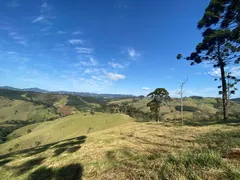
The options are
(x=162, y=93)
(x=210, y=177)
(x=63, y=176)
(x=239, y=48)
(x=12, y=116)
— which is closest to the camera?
(x=210, y=177)

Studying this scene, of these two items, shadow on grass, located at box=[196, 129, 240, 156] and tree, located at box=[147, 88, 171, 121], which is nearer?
shadow on grass, located at box=[196, 129, 240, 156]

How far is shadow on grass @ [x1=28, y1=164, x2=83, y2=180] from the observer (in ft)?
14.3

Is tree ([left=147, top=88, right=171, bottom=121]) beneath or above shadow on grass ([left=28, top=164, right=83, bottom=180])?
above

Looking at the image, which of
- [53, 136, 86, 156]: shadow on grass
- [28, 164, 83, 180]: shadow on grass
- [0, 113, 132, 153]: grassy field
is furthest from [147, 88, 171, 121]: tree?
[28, 164, 83, 180]: shadow on grass

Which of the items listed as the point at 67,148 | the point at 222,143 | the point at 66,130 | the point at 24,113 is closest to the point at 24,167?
the point at 67,148

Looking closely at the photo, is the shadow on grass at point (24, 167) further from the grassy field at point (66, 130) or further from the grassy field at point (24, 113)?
the grassy field at point (24, 113)

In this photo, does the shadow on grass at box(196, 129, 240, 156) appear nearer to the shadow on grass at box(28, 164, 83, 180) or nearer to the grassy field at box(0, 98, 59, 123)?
the shadow on grass at box(28, 164, 83, 180)

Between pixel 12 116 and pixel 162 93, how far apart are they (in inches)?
7761

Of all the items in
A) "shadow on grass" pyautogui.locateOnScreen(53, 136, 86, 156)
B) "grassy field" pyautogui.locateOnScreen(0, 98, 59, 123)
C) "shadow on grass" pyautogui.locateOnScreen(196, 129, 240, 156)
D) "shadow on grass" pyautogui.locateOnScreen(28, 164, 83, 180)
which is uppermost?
"shadow on grass" pyautogui.locateOnScreen(196, 129, 240, 156)

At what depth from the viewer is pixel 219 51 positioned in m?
15.7

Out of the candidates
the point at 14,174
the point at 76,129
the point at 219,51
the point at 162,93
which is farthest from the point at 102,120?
the point at 14,174

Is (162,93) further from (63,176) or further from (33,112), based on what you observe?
(33,112)

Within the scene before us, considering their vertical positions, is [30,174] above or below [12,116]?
above

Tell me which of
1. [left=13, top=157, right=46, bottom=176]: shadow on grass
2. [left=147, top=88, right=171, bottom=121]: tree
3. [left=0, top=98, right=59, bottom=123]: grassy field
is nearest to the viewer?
[left=13, top=157, right=46, bottom=176]: shadow on grass
